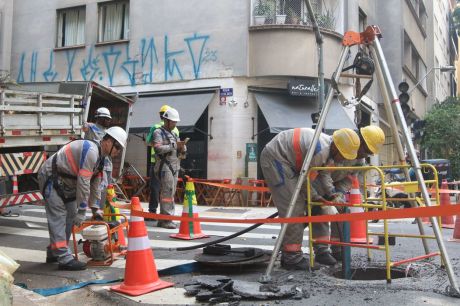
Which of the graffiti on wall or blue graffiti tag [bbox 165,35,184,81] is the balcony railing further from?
blue graffiti tag [bbox 165,35,184,81]

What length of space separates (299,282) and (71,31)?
16.8m

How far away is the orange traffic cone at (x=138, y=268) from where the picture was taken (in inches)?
169

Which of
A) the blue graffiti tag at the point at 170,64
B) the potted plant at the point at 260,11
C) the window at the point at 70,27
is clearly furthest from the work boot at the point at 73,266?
the window at the point at 70,27

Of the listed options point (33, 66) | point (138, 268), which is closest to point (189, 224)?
point (138, 268)

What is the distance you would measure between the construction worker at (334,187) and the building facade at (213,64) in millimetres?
8788

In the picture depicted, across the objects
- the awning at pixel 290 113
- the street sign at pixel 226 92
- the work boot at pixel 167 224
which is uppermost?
the street sign at pixel 226 92

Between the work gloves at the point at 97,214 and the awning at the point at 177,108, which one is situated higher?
the awning at the point at 177,108

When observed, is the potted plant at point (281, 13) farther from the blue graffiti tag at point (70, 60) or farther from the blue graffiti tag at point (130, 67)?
the blue graffiti tag at point (70, 60)

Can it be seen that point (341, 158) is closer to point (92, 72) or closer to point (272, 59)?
point (272, 59)

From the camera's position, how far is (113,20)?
17672 millimetres

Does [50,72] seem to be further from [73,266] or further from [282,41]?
[73,266]

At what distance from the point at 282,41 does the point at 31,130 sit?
971 cm

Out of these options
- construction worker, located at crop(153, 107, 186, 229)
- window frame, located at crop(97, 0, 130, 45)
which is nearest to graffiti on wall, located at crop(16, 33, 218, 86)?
window frame, located at crop(97, 0, 130, 45)

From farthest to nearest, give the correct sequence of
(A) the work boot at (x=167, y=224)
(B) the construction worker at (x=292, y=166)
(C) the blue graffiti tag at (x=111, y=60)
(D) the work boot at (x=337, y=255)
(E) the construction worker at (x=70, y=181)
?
1. (C) the blue graffiti tag at (x=111, y=60)
2. (A) the work boot at (x=167, y=224)
3. (D) the work boot at (x=337, y=255)
4. (E) the construction worker at (x=70, y=181)
5. (B) the construction worker at (x=292, y=166)
